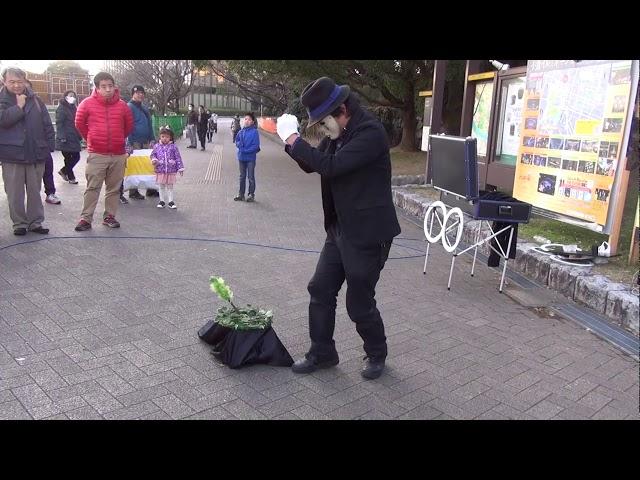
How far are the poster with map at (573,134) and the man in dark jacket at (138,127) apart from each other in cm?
612

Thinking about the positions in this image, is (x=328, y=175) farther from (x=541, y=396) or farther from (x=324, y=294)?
(x=541, y=396)

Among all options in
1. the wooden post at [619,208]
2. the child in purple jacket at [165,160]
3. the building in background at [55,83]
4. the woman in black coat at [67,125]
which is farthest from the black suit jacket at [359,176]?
the building in background at [55,83]

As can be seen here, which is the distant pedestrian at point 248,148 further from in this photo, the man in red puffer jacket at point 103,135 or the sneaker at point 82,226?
the sneaker at point 82,226

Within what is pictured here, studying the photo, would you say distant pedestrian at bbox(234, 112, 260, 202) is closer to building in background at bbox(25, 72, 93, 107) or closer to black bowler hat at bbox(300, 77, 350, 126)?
black bowler hat at bbox(300, 77, 350, 126)

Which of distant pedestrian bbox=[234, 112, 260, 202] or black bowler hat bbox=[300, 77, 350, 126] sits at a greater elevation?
black bowler hat bbox=[300, 77, 350, 126]

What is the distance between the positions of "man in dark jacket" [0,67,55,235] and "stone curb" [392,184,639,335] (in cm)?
584

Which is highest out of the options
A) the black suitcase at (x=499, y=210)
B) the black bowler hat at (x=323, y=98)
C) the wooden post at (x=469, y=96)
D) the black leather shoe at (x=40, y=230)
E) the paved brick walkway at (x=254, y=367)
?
the wooden post at (x=469, y=96)

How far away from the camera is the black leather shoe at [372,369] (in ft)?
12.0

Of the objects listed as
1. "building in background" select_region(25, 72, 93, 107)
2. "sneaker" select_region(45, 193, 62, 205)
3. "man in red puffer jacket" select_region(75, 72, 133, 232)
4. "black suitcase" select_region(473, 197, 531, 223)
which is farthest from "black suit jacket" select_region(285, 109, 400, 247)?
"building in background" select_region(25, 72, 93, 107)

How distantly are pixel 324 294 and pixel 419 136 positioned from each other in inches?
701

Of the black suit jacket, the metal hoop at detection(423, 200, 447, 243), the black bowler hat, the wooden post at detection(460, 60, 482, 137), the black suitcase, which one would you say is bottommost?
the metal hoop at detection(423, 200, 447, 243)

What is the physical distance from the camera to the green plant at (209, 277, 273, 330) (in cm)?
376

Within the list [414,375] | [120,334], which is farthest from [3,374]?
[414,375]

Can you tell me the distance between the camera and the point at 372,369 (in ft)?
12.1
